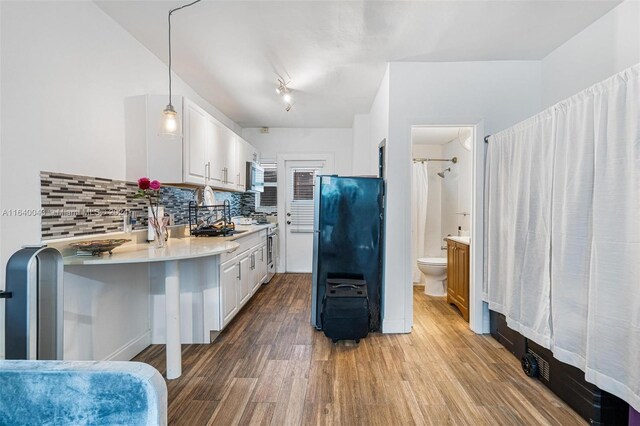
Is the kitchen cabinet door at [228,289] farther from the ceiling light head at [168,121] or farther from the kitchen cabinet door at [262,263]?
the ceiling light head at [168,121]

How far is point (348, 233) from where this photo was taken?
2.99 metres

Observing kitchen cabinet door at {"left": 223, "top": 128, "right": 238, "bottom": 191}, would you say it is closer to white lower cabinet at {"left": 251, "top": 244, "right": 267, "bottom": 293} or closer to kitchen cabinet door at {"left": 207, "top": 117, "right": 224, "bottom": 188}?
kitchen cabinet door at {"left": 207, "top": 117, "right": 224, "bottom": 188}

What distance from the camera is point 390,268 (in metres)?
2.94

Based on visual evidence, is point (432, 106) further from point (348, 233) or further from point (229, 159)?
point (229, 159)

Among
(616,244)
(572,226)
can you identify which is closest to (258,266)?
(572,226)

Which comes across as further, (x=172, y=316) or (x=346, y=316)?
(x=346, y=316)

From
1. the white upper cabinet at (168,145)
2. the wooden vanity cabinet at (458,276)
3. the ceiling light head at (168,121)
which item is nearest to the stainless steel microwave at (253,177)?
the white upper cabinet at (168,145)

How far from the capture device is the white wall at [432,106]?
291 centimetres

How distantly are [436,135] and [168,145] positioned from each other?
3388 millimetres

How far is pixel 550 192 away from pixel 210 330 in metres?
2.85

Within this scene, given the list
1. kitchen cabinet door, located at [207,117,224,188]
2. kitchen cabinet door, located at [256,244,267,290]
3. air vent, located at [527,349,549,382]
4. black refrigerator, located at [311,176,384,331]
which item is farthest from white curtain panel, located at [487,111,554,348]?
kitchen cabinet door, located at [207,117,224,188]

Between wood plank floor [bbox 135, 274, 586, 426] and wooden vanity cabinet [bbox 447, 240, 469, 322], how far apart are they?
30 cm

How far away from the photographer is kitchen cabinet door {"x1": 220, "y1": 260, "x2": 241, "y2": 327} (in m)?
2.68

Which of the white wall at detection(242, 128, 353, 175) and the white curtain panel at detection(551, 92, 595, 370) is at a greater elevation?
the white wall at detection(242, 128, 353, 175)
